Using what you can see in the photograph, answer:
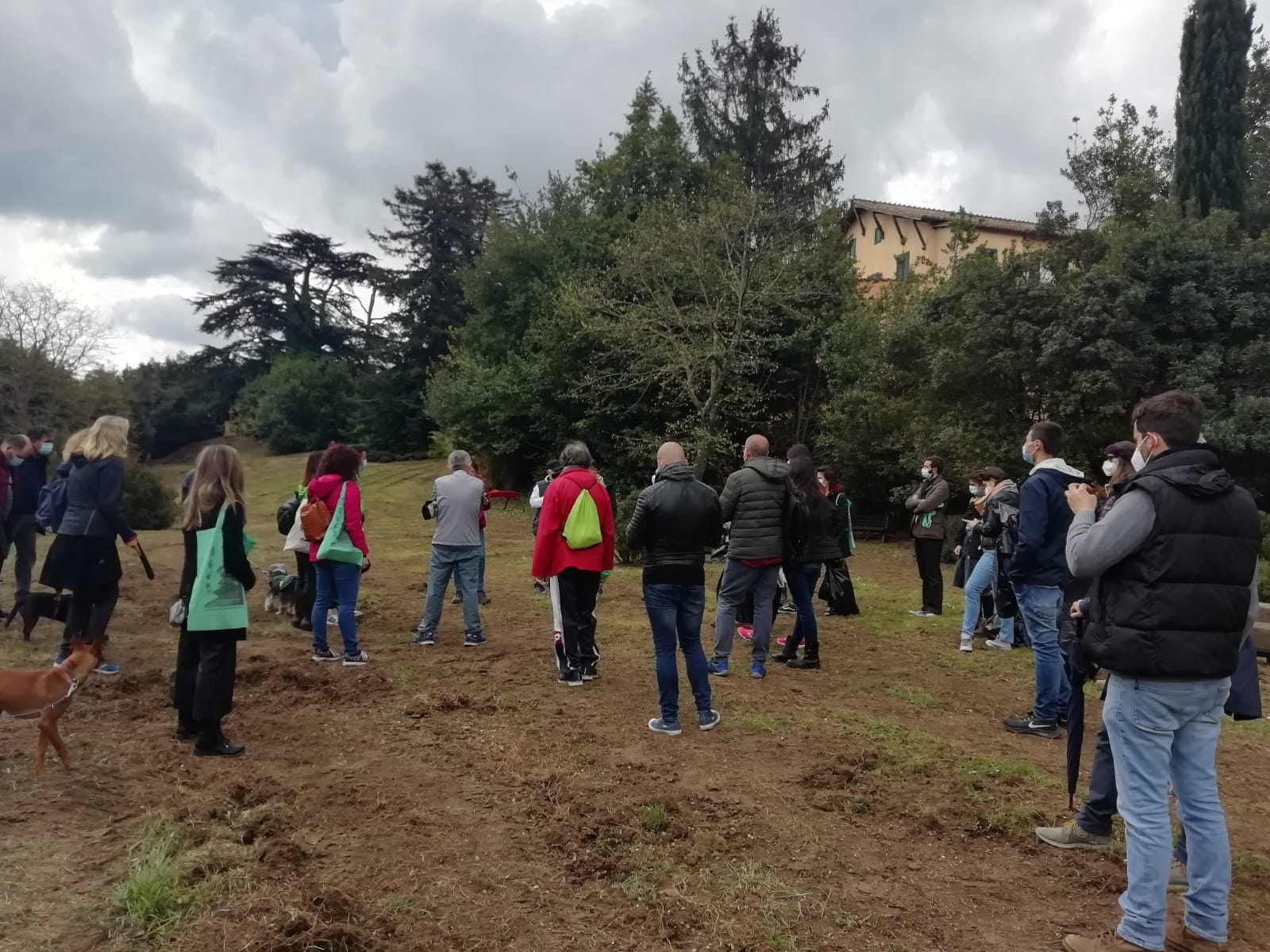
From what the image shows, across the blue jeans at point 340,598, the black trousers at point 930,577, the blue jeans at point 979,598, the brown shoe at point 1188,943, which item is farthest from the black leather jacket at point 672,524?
the black trousers at point 930,577

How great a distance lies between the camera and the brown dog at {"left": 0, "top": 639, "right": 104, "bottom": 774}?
163 inches

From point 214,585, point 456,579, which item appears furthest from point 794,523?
point 214,585

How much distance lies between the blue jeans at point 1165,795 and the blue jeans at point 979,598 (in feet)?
15.5

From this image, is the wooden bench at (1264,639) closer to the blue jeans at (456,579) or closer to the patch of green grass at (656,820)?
the patch of green grass at (656,820)

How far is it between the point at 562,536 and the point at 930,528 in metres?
4.92

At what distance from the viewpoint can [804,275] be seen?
20.7m

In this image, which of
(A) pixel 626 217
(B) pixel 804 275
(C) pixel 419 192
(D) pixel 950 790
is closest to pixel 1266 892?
(D) pixel 950 790

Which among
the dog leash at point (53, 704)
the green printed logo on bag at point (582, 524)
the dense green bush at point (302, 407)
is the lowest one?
the dog leash at point (53, 704)

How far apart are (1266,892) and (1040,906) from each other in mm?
1061

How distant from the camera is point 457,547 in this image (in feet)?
23.9

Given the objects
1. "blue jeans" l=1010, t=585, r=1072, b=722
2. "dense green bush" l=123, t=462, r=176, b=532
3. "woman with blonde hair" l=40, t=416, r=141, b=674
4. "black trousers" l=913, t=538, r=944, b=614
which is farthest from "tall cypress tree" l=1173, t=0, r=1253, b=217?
"dense green bush" l=123, t=462, r=176, b=532

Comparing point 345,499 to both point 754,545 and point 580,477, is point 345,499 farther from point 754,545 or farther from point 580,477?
point 754,545

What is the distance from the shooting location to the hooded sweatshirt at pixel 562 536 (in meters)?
5.99

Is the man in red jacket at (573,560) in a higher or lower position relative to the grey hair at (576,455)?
lower
